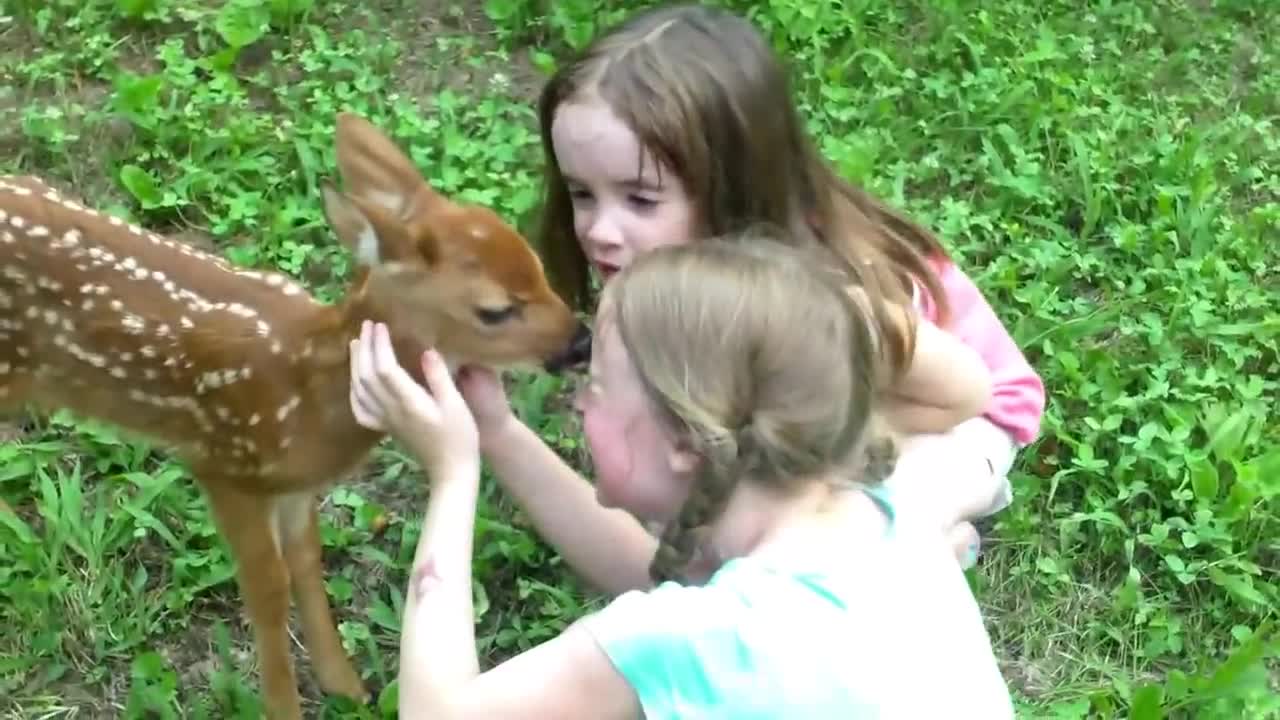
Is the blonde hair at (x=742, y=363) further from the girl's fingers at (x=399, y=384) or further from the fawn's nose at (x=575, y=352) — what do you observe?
the fawn's nose at (x=575, y=352)

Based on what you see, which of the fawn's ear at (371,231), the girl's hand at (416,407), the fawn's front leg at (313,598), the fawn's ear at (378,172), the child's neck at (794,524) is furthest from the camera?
the fawn's front leg at (313,598)

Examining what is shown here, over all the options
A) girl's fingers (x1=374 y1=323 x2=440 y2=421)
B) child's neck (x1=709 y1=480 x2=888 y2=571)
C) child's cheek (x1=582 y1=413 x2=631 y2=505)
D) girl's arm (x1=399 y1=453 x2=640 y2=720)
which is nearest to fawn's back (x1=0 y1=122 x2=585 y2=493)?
girl's fingers (x1=374 y1=323 x2=440 y2=421)

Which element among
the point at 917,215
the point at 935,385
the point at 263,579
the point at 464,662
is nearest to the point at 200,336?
the point at 263,579

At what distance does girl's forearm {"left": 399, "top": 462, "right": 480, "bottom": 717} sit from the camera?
2320mm

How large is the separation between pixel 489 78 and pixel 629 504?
9.87ft

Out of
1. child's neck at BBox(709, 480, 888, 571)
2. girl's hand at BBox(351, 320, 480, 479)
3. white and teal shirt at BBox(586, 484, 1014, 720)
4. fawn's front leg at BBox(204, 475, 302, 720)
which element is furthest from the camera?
fawn's front leg at BBox(204, 475, 302, 720)

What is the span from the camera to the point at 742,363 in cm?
223

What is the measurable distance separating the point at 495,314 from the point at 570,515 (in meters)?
0.46

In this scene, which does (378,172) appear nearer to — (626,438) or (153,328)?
(153,328)

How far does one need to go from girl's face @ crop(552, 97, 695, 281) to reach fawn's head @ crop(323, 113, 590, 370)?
21 cm

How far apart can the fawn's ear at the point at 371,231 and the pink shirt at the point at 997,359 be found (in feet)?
3.83

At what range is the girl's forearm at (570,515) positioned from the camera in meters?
3.02

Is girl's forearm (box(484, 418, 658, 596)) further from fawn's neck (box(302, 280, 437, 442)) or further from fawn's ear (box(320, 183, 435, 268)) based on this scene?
fawn's ear (box(320, 183, 435, 268))

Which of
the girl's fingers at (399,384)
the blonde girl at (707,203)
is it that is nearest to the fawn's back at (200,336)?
the girl's fingers at (399,384)
